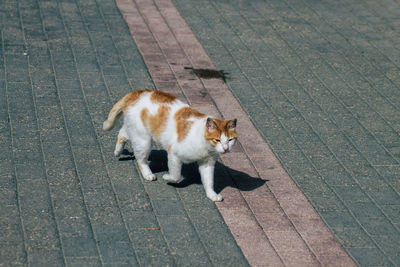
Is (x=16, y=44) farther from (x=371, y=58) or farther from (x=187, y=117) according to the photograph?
(x=371, y=58)

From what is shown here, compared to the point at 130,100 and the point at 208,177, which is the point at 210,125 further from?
the point at 130,100

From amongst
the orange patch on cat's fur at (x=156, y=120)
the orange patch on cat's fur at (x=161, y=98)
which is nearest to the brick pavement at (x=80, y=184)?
the orange patch on cat's fur at (x=156, y=120)

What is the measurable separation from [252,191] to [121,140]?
1.70 m

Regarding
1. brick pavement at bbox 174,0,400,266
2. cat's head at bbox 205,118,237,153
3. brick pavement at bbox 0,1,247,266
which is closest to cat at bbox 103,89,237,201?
cat's head at bbox 205,118,237,153

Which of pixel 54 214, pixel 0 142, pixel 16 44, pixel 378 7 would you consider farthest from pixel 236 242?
pixel 378 7

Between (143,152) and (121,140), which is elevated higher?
(143,152)

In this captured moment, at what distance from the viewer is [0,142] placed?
793cm

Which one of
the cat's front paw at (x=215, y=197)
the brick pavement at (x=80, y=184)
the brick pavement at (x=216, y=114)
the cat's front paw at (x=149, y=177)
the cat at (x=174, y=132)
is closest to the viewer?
the brick pavement at (x=80, y=184)

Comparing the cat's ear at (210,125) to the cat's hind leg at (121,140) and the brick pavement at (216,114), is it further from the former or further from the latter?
the cat's hind leg at (121,140)

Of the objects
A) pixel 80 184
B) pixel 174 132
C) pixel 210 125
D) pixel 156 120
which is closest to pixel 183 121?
pixel 174 132

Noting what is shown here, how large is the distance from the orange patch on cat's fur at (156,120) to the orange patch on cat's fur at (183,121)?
143 mm

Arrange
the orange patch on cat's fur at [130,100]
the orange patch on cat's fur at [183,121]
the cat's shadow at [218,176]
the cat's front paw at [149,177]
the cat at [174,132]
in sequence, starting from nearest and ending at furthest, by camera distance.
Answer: the cat at [174,132]
the orange patch on cat's fur at [183,121]
the orange patch on cat's fur at [130,100]
the cat's front paw at [149,177]
the cat's shadow at [218,176]

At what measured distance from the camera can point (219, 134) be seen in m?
6.58

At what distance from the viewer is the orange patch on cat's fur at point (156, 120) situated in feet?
23.2
